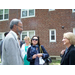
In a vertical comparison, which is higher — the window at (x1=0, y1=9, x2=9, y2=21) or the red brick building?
the window at (x1=0, y1=9, x2=9, y2=21)

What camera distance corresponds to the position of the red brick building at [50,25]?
1280 centimetres

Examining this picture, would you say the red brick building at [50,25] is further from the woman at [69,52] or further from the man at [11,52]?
the man at [11,52]

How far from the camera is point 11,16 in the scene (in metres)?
16.2

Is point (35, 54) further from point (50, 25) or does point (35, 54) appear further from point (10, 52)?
point (50, 25)

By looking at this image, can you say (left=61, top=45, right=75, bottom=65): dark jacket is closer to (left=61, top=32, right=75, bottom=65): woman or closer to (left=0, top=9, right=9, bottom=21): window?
(left=61, top=32, right=75, bottom=65): woman

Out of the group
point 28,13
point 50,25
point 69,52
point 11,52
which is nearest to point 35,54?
point 69,52

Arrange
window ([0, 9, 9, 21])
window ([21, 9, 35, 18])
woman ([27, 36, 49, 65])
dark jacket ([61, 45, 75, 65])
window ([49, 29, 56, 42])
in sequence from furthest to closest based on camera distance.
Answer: window ([0, 9, 9, 21]), window ([21, 9, 35, 18]), window ([49, 29, 56, 42]), woman ([27, 36, 49, 65]), dark jacket ([61, 45, 75, 65])

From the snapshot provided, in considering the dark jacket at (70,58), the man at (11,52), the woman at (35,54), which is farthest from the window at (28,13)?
the man at (11,52)

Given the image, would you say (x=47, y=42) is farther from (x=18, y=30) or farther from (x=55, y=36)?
(x=18, y=30)

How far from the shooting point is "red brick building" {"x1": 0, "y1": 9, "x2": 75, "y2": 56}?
12801mm

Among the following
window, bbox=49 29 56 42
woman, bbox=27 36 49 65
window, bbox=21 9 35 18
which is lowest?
woman, bbox=27 36 49 65

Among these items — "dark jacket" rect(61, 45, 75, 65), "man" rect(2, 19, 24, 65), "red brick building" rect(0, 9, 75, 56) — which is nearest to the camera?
"man" rect(2, 19, 24, 65)

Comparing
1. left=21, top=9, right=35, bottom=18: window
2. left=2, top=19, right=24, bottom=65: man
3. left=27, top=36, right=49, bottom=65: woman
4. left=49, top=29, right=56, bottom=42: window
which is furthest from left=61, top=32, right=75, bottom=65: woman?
Answer: left=21, top=9, right=35, bottom=18: window

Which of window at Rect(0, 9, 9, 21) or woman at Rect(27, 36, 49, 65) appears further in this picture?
window at Rect(0, 9, 9, 21)
